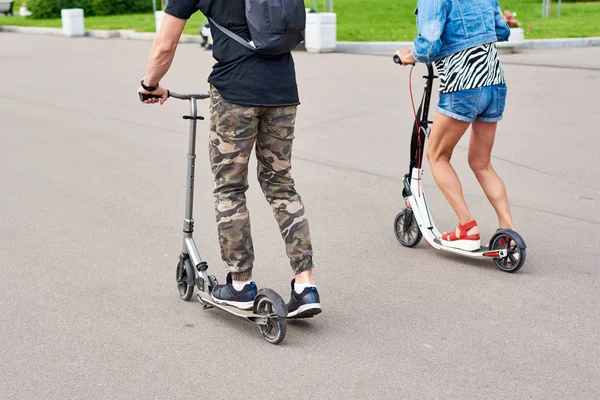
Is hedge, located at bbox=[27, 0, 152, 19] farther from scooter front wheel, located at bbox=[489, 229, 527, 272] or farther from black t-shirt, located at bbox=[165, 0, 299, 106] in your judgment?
black t-shirt, located at bbox=[165, 0, 299, 106]

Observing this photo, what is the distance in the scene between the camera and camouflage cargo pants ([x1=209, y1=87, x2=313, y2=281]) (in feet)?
14.9

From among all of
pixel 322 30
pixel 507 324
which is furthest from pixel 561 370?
pixel 322 30

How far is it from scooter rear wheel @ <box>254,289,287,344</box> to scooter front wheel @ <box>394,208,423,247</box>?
1776 millimetres

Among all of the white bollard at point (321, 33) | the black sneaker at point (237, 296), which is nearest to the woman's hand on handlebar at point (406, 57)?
the black sneaker at point (237, 296)

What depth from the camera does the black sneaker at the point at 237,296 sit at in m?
4.78

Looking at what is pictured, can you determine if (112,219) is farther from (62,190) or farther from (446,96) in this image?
(446,96)

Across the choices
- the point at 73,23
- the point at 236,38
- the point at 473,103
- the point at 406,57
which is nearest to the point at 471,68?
the point at 473,103

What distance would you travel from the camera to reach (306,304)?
4.66m

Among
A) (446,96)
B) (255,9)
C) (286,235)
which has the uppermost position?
(255,9)

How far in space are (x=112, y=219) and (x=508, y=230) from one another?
3.03m

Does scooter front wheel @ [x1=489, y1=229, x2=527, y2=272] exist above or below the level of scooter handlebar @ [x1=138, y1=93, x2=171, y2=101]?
below

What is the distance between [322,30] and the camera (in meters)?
18.7

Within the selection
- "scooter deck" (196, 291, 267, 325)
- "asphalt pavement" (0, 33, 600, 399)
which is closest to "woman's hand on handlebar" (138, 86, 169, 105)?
"scooter deck" (196, 291, 267, 325)

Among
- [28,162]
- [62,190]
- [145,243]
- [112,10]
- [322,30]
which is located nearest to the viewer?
[145,243]
